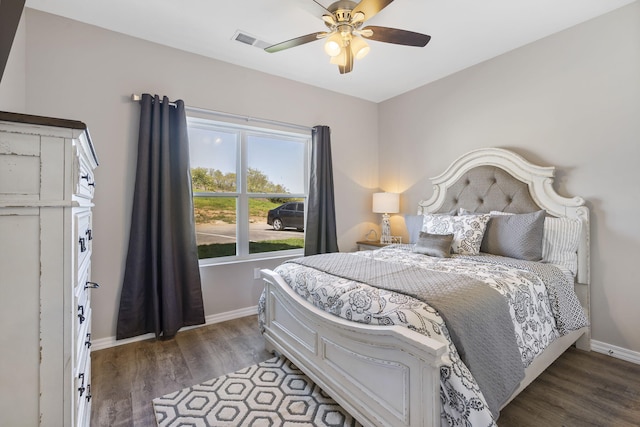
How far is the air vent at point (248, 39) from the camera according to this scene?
8.34 ft

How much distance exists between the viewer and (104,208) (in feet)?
8.09

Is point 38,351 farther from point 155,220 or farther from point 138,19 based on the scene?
point 138,19

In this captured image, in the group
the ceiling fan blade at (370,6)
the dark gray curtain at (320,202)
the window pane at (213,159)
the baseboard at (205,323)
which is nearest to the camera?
the ceiling fan blade at (370,6)

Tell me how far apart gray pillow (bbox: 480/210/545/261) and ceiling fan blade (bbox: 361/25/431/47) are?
1.57 metres

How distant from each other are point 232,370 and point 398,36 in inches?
103

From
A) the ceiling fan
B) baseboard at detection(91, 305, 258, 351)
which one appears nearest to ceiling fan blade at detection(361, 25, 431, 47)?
the ceiling fan

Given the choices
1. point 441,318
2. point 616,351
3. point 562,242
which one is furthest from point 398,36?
point 616,351

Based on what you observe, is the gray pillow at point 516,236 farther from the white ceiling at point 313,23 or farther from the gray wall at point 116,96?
the gray wall at point 116,96

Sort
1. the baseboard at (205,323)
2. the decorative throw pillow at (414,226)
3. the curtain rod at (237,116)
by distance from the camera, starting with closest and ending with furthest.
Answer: the baseboard at (205,323), the curtain rod at (237,116), the decorative throw pillow at (414,226)

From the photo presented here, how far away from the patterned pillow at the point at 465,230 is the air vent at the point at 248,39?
2.33 m

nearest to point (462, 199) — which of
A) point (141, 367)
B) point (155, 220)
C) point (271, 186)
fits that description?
point (271, 186)

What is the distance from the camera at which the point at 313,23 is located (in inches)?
94.5

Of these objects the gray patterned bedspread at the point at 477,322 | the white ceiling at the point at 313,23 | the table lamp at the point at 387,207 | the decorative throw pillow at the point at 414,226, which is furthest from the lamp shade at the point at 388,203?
the gray patterned bedspread at the point at 477,322

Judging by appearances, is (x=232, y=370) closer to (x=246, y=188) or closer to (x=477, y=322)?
(x=477, y=322)
